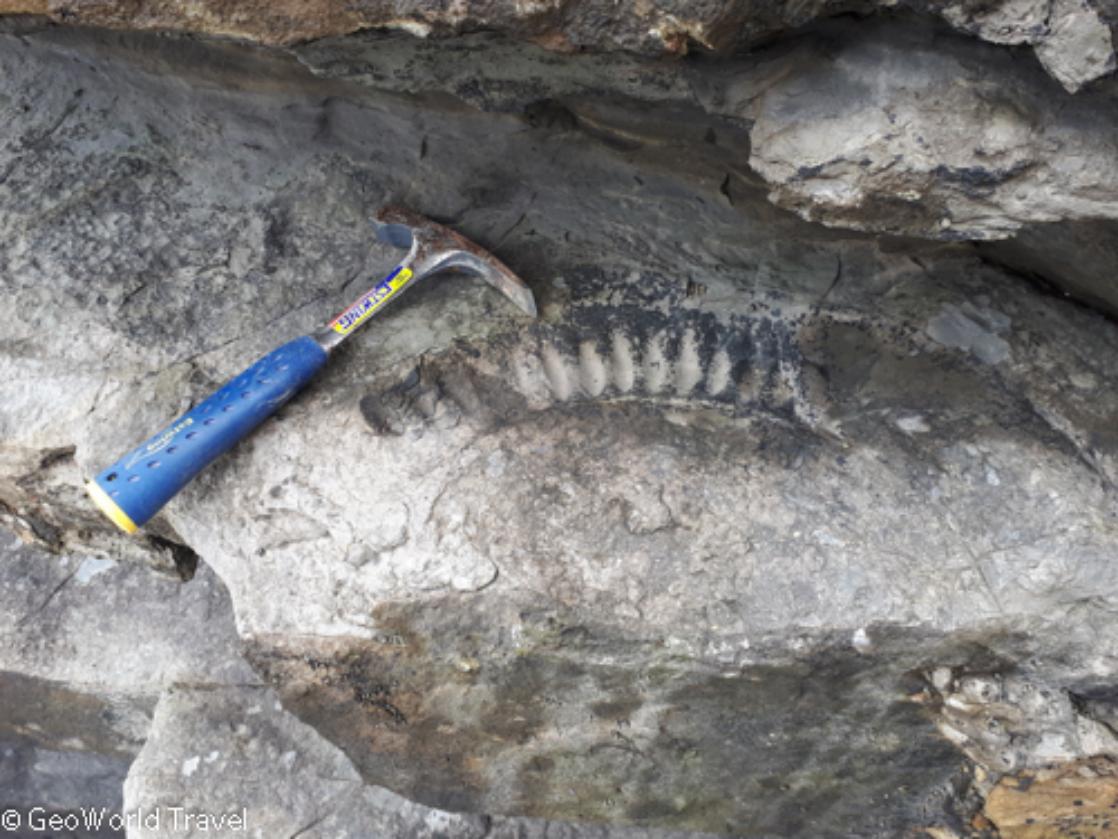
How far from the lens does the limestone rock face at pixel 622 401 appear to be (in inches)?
38.8

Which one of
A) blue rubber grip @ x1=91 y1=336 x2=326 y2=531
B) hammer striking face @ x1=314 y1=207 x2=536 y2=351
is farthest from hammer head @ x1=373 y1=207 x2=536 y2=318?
blue rubber grip @ x1=91 y1=336 x2=326 y2=531

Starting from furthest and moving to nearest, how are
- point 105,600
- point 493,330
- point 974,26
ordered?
point 105,600 < point 493,330 < point 974,26

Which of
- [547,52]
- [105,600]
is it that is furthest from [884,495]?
[105,600]

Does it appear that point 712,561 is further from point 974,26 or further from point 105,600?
point 105,600

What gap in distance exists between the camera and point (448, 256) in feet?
3.93

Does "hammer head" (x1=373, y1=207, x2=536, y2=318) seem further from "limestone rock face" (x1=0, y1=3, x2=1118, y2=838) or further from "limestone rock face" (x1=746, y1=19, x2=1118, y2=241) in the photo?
"limestone rock face" (x1=746, y1=19, x2=1118, y2=241)

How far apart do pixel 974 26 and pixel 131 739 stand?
68.7 inches

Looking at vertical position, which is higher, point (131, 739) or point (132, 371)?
point (132, 371)

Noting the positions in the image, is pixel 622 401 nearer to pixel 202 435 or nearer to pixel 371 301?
pixel 371 301

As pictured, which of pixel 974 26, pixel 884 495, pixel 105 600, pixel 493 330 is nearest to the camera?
pixel 974 26

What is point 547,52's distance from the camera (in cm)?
96

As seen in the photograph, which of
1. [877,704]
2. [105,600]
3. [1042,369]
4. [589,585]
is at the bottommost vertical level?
[105,600]

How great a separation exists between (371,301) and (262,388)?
0.16 meters

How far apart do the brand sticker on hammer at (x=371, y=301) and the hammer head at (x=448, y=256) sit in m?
0.02
